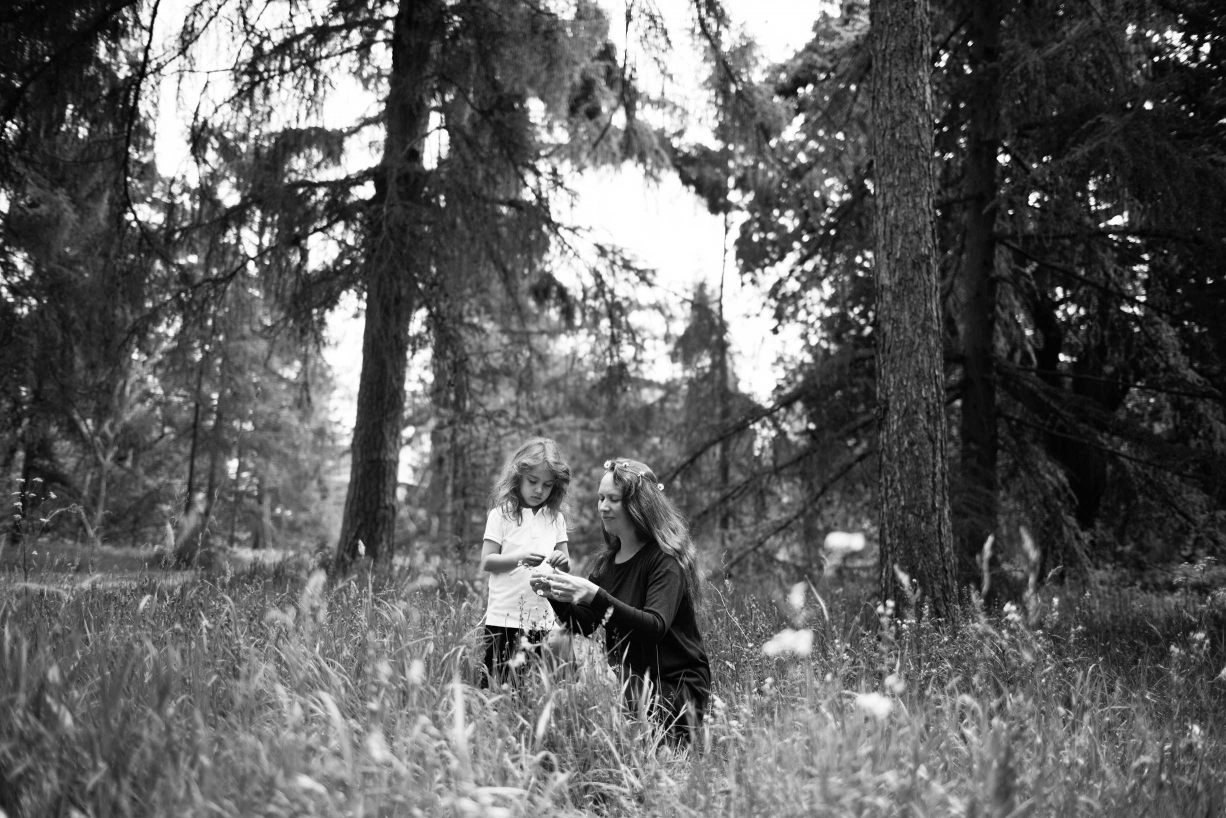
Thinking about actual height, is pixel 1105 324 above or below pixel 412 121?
below

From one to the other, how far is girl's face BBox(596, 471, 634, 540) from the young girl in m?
0.34

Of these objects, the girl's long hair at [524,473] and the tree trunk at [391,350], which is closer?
the girl's long hair at [524,473]

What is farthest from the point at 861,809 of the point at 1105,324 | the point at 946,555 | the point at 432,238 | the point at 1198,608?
the point at 1105,324

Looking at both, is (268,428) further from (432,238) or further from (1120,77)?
(1120,77)

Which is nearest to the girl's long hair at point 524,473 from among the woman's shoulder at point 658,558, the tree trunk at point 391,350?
the woman's shoulder at point 658,558

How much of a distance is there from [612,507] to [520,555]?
639 mm

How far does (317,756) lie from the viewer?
2514mm

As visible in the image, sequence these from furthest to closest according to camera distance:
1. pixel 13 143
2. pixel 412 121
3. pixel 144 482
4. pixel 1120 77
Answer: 1. pixel 144 482
2. pixel 412 121
3. pixel 13 143
4. pixel 1120 77

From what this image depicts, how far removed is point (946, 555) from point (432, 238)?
4.69 meters

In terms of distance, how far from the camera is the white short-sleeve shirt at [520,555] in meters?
4.35

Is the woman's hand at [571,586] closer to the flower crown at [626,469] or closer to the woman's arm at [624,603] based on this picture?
the woman's arm at [624,603]

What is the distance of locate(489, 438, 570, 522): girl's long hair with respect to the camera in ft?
15.0

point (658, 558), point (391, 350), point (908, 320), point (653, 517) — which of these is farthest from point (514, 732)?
point (391, 350)

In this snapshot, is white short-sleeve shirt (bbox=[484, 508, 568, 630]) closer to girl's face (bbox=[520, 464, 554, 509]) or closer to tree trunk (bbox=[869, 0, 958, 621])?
girl's face (bbox=[520, 464, 554, 509])
